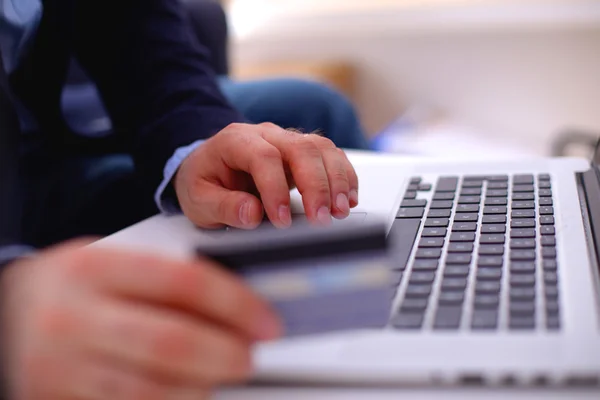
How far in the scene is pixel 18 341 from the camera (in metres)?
0.25

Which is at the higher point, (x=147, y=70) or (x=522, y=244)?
(x=147, y=70)

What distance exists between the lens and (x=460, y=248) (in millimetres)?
428

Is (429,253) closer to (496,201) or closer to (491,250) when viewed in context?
(491,250)

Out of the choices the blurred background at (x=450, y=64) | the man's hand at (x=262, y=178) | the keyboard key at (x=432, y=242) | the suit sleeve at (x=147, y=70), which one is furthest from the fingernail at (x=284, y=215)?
the blurred background at (x=450, y=64)

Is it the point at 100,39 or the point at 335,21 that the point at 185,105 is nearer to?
the point at 100,39

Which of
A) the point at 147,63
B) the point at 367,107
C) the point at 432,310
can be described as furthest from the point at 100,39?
the point at 367,107

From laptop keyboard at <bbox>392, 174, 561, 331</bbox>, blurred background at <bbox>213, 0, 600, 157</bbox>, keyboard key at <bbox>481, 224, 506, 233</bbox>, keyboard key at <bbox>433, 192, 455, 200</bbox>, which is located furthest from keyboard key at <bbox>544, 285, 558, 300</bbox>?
blurred background at <bbox>213, 0, 600, 157</bbox>

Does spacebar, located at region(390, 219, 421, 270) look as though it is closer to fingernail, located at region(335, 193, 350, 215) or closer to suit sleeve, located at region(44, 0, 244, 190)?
fingernail, located at region(335, 193, 350, 215)

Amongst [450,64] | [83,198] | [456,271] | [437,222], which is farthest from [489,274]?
[450,64]

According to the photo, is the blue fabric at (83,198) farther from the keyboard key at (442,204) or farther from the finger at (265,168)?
the keyboard key at (442,204)

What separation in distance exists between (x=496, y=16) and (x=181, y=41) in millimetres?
1559

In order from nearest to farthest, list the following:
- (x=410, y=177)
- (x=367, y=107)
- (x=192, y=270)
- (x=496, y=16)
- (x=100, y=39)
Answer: (x=192, y=270) → (x=410, y=177) → (x=100, y=39) → (x=496, y=16) → (x=367, y=107)

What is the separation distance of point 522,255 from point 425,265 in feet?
0.21

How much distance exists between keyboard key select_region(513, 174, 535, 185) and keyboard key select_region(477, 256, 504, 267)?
0.72ft
